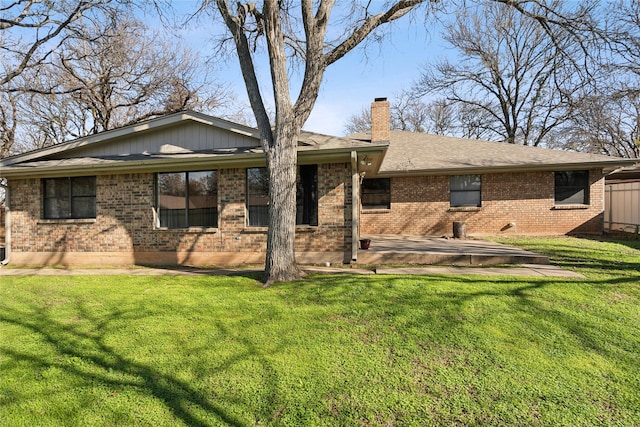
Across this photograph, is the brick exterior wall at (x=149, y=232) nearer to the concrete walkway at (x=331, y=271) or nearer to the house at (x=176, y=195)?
the house at (x=176, y=195)

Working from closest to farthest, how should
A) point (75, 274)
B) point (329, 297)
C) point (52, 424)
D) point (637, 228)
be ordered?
point (52, 424) → point (329, 297) → point (75, 274) → point (637, 228)

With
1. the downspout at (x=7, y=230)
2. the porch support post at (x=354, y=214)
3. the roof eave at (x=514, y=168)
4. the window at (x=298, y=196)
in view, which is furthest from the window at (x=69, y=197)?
the roof eave at (x=514, y=168)

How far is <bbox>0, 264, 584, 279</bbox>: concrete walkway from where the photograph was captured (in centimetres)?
680

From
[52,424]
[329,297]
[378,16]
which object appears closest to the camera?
[52,424]

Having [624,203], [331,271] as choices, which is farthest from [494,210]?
[331,271]

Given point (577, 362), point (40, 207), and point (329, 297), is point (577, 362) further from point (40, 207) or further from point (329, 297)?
point (40, 207)

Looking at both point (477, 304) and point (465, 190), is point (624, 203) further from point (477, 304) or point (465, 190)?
point (477, 304)

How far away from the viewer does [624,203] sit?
46.2ft

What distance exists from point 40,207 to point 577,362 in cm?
1313

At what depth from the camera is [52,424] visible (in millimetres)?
2594

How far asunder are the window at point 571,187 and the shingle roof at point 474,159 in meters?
0.55

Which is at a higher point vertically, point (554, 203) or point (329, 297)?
point (554, 203)

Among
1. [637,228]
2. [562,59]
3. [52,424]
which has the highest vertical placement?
[562,59]

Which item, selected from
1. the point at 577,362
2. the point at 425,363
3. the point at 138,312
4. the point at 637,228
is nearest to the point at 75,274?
the point at 138,312
